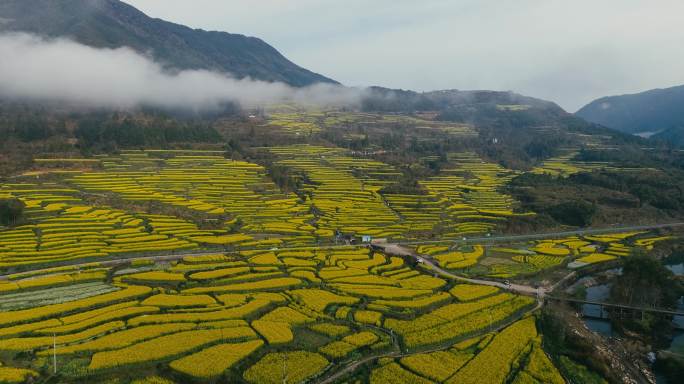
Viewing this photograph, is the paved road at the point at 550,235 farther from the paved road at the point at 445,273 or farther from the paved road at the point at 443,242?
the paved road at the point at 445,273

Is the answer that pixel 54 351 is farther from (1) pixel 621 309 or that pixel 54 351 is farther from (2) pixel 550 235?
(2) pixel 550 235

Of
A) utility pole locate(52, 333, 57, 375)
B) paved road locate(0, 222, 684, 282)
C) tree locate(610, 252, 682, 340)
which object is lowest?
paved road locate(0, 222, 684, 282)

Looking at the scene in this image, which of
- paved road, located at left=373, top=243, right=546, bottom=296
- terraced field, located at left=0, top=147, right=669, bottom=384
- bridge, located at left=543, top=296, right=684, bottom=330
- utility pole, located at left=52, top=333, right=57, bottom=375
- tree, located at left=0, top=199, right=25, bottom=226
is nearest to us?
utility pole, located at left=52, top=333, right=57, bottom=375

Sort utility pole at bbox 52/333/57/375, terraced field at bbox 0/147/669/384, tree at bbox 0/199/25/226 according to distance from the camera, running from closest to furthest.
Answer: utility pole at bbox 52/333/57/375 < terraced field at bbox 0/147/669/384 < tree at bbox 0/199/25/226

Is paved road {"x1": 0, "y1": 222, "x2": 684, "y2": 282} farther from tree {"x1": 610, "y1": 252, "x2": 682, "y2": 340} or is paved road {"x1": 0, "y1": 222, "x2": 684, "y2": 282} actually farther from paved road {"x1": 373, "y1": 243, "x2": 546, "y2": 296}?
tree {"x1": 610, "y1": 252, "x2": 682, "y2": 340}

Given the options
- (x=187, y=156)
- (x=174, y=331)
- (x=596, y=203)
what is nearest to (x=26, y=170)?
(x=187, y=156)

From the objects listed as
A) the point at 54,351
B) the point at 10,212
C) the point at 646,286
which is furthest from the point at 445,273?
the point at 10,212

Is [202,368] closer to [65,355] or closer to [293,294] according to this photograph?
[65,355]

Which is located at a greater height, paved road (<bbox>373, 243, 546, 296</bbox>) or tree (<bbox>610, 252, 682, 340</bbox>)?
tree (<bbox>610, 252, 682, 340</bbox>)

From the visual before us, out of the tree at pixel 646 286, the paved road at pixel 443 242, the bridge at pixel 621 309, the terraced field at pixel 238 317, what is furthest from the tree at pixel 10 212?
the tree at pixel 646 286

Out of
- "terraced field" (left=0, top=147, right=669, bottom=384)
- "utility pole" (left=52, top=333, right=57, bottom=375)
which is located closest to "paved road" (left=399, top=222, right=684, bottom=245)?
"terraced field" (left=0, top=147, right=669, bottom=384)
